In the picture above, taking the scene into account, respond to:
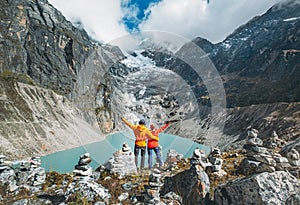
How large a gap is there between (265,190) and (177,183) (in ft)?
12.9

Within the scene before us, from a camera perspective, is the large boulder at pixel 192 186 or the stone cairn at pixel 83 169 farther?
the stone cairn at pixel 83 169

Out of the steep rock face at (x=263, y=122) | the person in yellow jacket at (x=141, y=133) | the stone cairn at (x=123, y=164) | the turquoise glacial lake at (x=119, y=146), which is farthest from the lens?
the steep rock face at (x=263, y=122)

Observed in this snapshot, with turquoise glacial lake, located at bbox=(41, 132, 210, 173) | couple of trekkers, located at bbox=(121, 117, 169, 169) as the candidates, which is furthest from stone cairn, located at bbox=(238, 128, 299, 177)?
couple of trekkers, located at bbox=(121, 117, 169, 169)

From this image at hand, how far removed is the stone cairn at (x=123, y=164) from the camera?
13.6m

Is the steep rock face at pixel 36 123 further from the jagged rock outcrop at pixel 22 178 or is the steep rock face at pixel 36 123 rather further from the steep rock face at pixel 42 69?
the jagged rock outcrop at pixel 22 178

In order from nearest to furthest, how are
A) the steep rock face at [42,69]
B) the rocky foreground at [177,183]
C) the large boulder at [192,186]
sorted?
the rocky foreground at [177,183] < the large boulder at [192,186] < the steep rock face at [42,69]

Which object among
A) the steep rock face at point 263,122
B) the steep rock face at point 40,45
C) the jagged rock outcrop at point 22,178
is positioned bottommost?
the jagged rock outcrop at point 22,178

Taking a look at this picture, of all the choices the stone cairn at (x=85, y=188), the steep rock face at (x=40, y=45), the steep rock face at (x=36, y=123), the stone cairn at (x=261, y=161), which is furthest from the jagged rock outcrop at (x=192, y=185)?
the steep rock face at (x=40, y=45)

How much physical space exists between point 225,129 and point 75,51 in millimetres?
83758

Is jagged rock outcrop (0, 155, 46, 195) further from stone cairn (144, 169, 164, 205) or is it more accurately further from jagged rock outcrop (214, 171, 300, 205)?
jagged rock outcrop (214, 171, 300, 205)

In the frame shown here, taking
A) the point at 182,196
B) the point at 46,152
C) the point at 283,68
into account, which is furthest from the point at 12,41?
→ the point at 283,68

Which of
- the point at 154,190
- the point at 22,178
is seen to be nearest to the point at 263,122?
the point at 22,178

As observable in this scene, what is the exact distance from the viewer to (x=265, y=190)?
7.08 metres

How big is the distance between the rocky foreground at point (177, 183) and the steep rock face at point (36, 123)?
44.0 m
